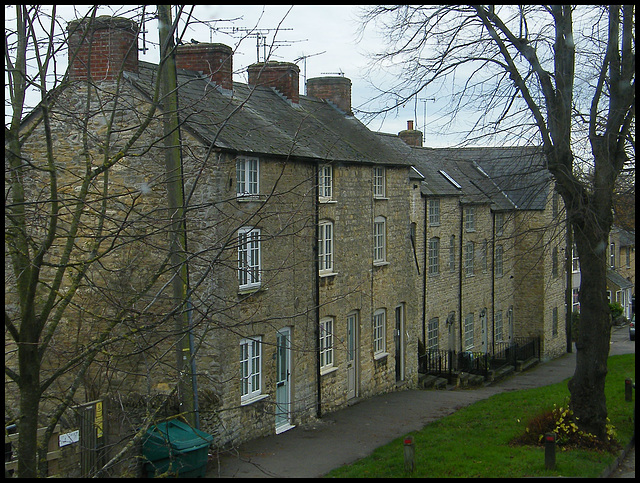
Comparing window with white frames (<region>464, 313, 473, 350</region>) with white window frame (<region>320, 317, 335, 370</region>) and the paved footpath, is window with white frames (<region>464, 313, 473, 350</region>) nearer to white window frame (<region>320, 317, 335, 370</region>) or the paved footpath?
the paved footpath

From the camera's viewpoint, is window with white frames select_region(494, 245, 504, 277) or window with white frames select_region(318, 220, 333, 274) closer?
window with white frames select_region(318, 220, 333, 274)

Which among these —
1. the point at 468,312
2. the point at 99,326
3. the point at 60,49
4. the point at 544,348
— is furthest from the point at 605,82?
the point at 544,348

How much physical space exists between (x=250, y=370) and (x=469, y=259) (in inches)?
698

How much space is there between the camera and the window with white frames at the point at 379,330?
862 inches

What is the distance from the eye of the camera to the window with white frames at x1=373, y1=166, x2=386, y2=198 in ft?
71.9

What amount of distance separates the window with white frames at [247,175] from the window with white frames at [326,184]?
2.78 metres

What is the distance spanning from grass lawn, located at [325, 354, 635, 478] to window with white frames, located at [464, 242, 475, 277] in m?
12.1

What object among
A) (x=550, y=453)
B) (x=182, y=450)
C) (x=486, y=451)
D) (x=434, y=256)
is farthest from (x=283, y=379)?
(x=434, y=256)

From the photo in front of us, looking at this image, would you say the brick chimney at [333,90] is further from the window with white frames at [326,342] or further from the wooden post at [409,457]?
the wooden post at [409,457]

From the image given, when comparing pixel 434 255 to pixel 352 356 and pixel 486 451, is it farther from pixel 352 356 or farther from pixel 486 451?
pixel 486 451

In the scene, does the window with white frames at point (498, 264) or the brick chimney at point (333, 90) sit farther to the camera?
the window with white frames at point (498, 264)

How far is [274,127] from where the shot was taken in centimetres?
1794

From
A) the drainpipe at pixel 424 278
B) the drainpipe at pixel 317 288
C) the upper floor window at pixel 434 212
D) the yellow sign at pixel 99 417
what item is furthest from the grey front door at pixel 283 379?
the upper floor window at pixel 434 212

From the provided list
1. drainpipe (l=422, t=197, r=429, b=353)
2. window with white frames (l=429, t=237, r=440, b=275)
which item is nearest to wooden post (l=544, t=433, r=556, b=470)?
drainpipe (l=422, t=197, r=429, b=353)
